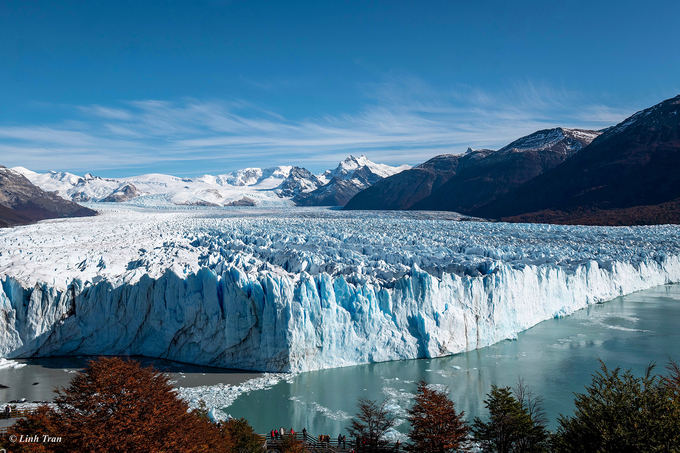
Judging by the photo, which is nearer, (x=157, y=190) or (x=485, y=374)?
(x=485, y=374)

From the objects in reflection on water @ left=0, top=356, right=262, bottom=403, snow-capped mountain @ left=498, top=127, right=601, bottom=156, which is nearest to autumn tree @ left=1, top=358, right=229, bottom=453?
reflection on water @ left=0, top=356, right=262, bottom=403

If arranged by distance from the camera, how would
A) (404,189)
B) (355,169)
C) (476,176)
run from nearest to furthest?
(476,176) < (404,189) < (355,169)

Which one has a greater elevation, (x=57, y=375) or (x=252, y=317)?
(x=252, y=317)

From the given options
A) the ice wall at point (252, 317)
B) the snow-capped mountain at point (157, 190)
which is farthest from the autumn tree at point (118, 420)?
the snow-capped mountain at point (157, 190)

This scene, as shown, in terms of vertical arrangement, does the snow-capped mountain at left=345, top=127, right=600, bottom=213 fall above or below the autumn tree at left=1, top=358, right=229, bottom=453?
above

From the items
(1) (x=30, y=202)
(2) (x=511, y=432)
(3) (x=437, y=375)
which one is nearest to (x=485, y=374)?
(3) (x=437, y=375)

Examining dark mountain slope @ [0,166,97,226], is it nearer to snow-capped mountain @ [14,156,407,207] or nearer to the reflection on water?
snow-capped mountain @ [14,156,407,207]

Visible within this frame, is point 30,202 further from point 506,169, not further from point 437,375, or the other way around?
point 506,169
